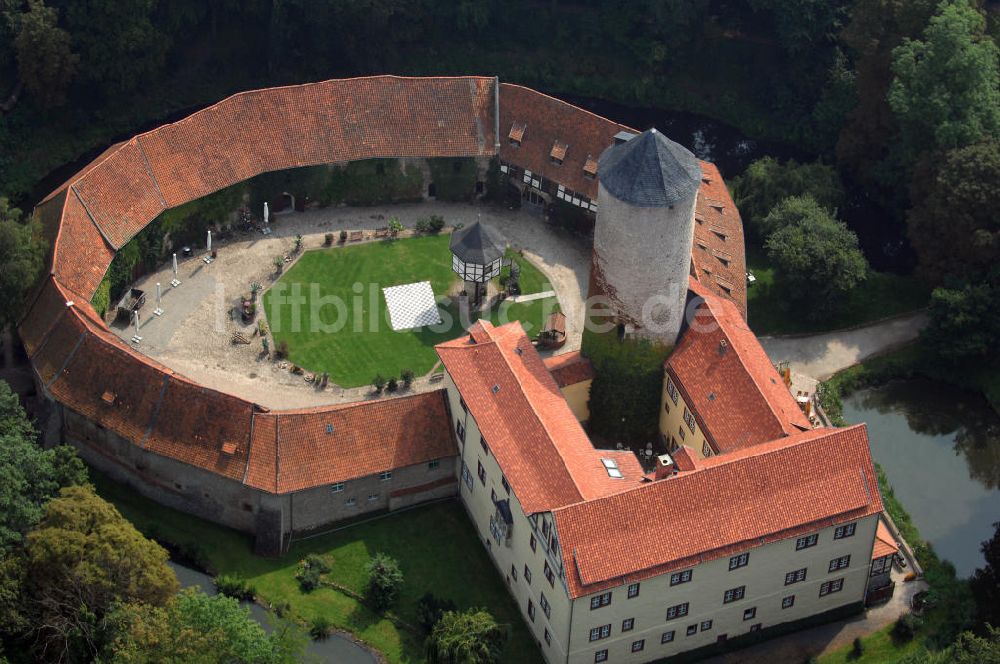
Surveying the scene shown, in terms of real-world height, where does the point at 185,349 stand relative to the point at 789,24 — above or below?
below

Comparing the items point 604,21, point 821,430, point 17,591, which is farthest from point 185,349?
point 604,21

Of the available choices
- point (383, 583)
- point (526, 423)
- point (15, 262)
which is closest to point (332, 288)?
point (15, 262)

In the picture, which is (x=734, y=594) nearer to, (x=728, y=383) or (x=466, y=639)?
(x=728, y=383)

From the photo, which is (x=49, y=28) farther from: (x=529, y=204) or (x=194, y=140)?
(x=529, y=204)

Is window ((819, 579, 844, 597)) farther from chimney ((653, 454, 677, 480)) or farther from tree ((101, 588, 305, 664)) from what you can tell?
tree ((101, 588, 305, 664))

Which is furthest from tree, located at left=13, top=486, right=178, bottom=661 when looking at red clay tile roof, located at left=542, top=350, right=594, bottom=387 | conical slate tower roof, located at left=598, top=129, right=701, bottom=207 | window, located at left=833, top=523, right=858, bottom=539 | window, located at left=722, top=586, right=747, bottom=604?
window, located at left=833, top=523, right=858, bottom=539

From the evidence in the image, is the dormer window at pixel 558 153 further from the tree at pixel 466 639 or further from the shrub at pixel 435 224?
the tree at pixel 466 639

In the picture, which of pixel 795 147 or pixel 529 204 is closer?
pixel 529 204
